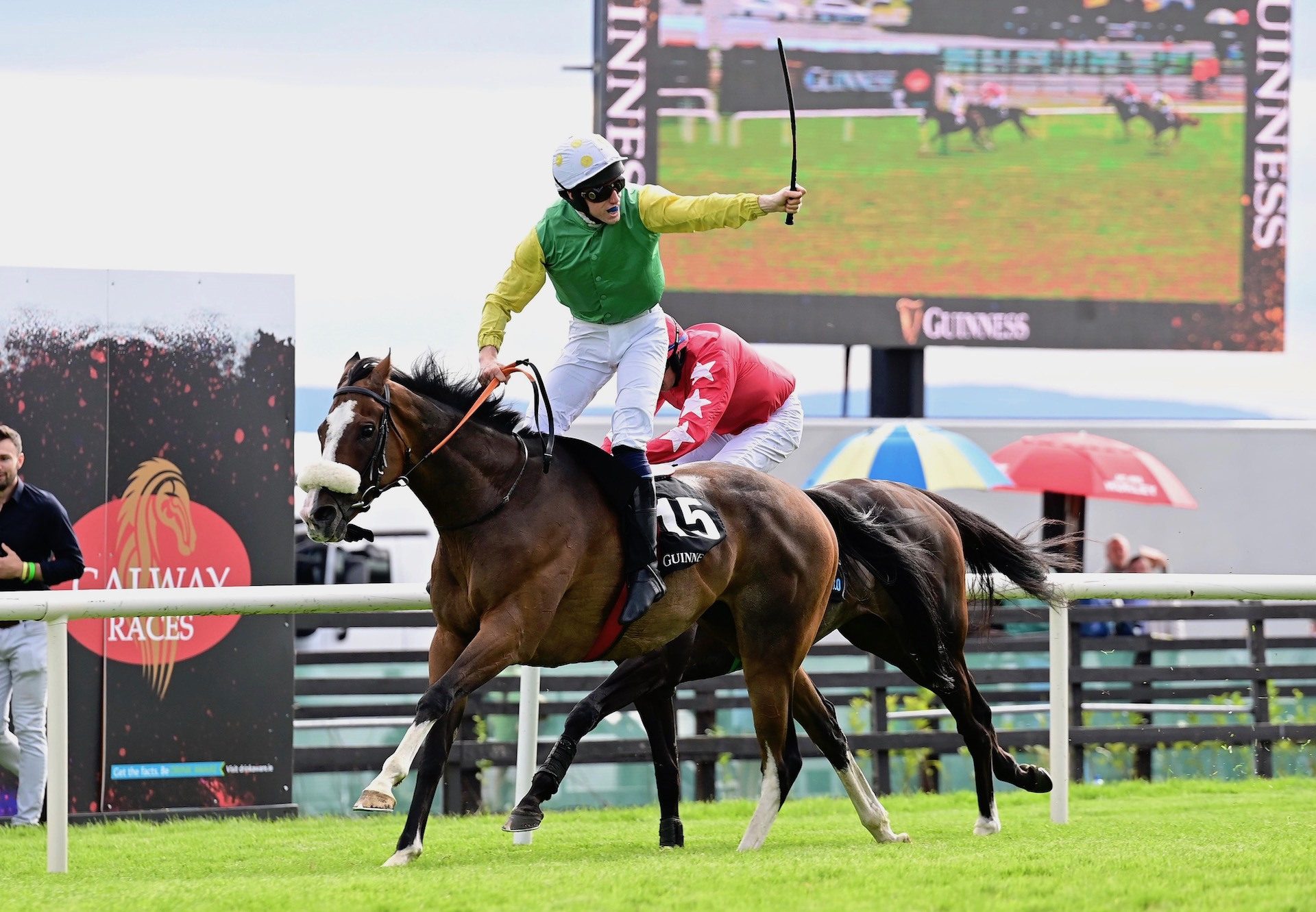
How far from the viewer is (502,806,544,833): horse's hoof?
4.78 metres

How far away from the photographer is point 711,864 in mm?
4293

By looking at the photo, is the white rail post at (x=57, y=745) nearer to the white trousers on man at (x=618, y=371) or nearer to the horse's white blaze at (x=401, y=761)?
the horse's white blaze at (x=401, y=761)

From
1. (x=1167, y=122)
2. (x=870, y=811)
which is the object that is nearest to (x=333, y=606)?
(x=870, y=811)

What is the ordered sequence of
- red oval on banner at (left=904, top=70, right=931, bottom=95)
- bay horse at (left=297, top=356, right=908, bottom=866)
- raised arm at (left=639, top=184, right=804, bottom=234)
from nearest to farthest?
bay horse at (left=297, top=356, right=908, bottom=866), raised arm at (left=639, top=184, right=804, bottom=234), red oval on banner at (left=904, top=70, right=931, bottom=95)

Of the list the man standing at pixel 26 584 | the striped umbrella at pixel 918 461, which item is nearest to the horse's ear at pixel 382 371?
the man standing at pixel 26 584

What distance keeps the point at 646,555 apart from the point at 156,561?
117 inches

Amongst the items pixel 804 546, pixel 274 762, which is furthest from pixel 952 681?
pixel 274 762

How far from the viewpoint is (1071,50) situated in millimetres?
15195

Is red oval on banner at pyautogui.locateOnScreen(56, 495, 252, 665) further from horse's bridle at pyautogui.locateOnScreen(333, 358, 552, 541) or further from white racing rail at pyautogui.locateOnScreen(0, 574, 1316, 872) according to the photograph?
horse's bridle at pyautogui.locateOnScreen(333, 358, 552, 541)

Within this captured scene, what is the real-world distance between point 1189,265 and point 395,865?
41.7 feet

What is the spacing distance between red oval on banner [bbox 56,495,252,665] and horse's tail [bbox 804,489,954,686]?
2658 millimetres

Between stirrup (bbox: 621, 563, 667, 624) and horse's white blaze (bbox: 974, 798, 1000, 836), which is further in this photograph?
horse's white blaze (bbox: 974, 798, 1000, 836)

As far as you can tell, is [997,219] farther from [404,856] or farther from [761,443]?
[404,856]

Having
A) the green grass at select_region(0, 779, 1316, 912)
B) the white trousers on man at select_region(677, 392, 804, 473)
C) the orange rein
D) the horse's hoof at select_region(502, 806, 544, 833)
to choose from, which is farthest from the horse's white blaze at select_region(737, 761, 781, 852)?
the orange rein
